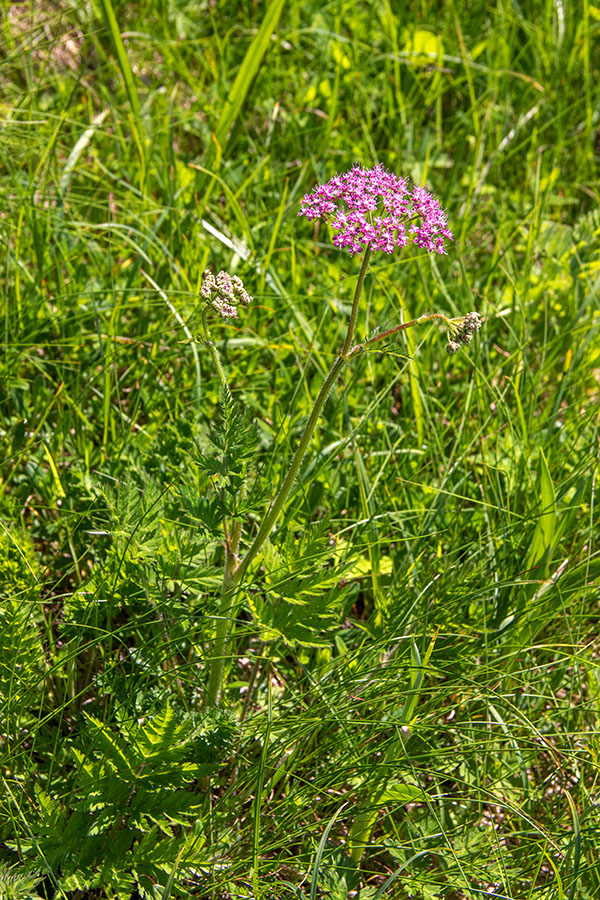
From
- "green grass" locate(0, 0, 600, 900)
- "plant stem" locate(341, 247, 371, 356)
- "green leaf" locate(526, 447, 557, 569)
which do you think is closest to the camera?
"plant stem" locate(341, 247, 371, 356)

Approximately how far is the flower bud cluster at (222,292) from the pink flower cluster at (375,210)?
22cm

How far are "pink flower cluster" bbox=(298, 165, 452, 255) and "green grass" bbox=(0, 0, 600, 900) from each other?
0.25 metres

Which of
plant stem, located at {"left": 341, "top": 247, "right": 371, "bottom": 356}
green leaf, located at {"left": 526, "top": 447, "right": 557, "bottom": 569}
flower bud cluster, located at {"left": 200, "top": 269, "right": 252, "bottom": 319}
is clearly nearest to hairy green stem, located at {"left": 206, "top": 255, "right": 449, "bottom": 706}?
plant stem, located at {"left": 341, "top": 247, "right": 371, "bottom": 356}

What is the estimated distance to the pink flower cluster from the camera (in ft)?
5.54

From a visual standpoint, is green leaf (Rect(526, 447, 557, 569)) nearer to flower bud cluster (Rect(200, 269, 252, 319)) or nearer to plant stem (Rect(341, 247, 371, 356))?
plant stem (Rect(341, 247, 371, 356))

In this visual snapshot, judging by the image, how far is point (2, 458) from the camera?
2660 mm

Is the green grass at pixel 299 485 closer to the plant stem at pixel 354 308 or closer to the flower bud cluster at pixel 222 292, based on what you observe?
the plant stem at pixel 354 308

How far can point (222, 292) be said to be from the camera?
5.85ft

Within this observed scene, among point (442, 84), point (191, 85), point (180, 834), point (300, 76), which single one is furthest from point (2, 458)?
point (442, 84)

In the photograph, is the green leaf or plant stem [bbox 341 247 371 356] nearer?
plant stem [bbox 341 247 371 356]

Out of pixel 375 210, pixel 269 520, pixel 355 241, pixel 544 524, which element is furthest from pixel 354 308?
pixel 544 524

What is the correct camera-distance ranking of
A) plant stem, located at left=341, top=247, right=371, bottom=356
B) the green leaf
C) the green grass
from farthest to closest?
1. the green leaf
2. the green grass
3. plant stem, located at left=341, top=247, right=371, bottom=356

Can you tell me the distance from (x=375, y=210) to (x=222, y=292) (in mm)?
378

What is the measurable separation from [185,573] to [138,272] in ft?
5.18
